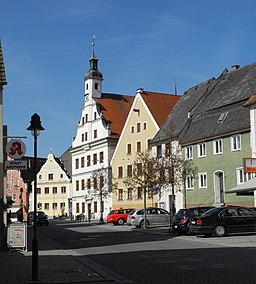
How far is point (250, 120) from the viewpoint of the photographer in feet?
130

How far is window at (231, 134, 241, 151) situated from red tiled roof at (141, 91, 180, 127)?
17.7m

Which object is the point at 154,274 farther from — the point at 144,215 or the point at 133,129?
the point at 133,129

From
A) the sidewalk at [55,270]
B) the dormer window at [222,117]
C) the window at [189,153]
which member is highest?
the dormer window at [222,117]

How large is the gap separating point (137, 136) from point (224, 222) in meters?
36.5

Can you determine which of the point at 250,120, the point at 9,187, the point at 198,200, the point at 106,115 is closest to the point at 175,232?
the point at 250,120

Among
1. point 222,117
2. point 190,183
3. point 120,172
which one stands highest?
point 222,117

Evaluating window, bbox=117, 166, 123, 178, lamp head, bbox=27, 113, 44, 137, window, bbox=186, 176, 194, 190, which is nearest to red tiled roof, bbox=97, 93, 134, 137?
window, bbox=117, 166, 123, 178

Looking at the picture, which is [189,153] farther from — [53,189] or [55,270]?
[53,189]

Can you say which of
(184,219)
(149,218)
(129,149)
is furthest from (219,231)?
(129,149)

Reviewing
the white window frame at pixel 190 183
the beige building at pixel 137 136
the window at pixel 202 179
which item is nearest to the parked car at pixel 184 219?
the window at pixel 202 179

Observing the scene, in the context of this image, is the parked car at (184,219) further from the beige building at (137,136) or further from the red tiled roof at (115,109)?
the red tiled roof at (115,109)

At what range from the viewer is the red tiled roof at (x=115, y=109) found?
7369cm

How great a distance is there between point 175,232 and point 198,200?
48.3 feet

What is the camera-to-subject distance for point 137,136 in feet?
208
